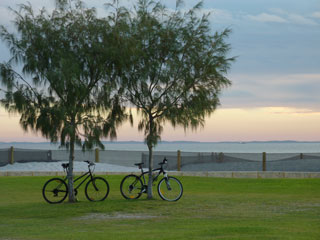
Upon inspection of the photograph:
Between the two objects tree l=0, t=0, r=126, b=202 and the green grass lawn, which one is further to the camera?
tree l=0, t=0, r=126, b=202

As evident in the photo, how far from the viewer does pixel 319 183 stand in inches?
1040

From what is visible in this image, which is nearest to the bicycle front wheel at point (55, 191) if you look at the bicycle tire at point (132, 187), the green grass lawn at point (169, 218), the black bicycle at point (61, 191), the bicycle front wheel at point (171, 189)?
the black bicycle at point (61, 191)

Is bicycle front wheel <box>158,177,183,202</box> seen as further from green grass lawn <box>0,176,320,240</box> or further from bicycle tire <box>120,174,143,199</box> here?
bicycle tire <box>120,174,143,199</box>

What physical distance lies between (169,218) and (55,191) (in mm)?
5309

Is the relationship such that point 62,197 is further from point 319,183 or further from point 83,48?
point 319,183

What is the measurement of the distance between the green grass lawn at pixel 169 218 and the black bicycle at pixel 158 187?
1.14ft

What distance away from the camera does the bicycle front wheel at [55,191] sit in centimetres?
1770

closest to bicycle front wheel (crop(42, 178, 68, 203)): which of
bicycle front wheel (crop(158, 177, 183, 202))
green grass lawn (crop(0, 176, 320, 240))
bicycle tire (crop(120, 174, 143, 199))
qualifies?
green grass lawn (crop(0, 176, 320, 240))

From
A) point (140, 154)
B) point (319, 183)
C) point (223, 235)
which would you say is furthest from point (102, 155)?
point (223, 235)

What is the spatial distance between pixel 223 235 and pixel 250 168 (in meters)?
28.8

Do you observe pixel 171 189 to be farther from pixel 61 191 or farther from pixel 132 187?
pixel 61 191

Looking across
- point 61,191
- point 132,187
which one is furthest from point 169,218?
point 61,191

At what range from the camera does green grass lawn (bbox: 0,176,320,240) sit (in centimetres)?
1087

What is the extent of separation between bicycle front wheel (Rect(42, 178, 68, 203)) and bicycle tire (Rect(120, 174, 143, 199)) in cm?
188
